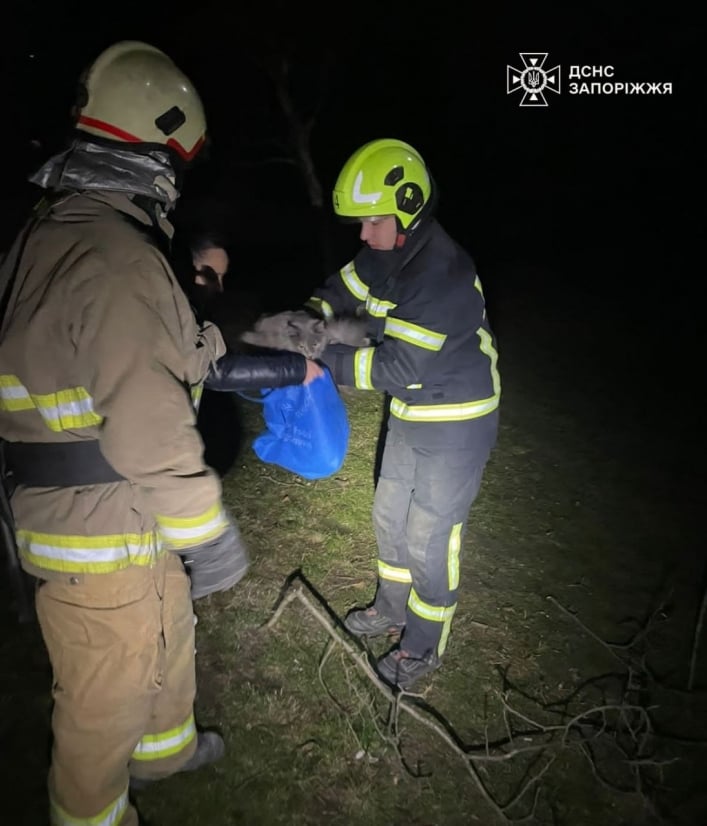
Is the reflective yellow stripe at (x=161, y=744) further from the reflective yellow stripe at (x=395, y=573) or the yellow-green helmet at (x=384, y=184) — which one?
the yellow-green helmet at (x=384, y=184)

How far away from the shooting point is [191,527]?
1.81 m

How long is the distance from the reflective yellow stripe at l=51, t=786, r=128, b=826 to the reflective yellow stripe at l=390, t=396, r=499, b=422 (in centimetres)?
189

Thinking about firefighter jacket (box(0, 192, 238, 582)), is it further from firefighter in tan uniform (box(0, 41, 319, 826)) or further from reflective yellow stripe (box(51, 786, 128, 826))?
reflective yellow stripe (box(51, 786, 128, 826))

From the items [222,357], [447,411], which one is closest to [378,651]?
[447,411]

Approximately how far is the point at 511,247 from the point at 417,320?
13020 millimetres

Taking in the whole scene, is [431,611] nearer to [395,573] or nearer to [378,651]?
[395,573]

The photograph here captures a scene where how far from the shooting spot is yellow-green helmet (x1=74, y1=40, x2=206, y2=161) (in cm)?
175

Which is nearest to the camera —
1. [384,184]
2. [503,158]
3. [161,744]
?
[161,744]

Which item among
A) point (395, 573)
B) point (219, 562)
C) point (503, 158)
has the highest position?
point (503, 158)

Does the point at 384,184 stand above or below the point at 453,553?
above

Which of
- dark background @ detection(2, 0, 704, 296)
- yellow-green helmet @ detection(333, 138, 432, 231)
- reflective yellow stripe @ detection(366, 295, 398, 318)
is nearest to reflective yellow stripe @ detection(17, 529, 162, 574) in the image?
reflective yellow stripe @ detection(366, 295, 398, 318)

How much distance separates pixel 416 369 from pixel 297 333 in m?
0.59

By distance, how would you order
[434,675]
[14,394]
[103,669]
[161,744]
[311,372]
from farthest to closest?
[434,675]
[311,372]
[161,744]
[103,669]
[14,394]

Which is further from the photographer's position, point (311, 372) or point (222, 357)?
point (311, 372)
